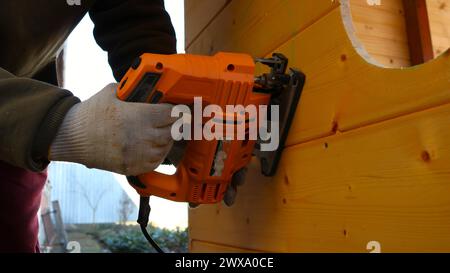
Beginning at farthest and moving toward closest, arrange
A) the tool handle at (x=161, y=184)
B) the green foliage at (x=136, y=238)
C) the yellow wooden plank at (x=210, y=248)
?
1. the green foliage at (x=136, y=238)
2. the yellow wooden plank at (x=210, y=248)
3. the tool handle at (x=161, y=184)

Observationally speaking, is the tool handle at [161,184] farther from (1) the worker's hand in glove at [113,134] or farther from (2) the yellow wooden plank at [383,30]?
(2) the yellow wooden plank at [383,30]

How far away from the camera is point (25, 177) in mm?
1283

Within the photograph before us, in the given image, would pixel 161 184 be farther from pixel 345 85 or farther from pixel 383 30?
pixel 383 30

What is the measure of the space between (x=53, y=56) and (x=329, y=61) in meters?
1.04

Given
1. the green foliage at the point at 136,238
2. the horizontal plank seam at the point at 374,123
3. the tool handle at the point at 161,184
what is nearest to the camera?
the horizontal plank seam at the point at 374,123

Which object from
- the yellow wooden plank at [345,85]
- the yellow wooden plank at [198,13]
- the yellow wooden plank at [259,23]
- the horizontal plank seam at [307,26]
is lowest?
the yellow wooden plank at [345,85]

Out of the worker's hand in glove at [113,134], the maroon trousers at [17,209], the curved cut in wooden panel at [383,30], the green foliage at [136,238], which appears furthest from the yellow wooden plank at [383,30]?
the green foliage at [136,238]

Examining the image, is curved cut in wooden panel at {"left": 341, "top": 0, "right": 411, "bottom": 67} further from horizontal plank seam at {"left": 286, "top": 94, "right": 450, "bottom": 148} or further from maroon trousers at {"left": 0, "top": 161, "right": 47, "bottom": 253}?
maroon trousers at {"left": 0, "top": 161, "right": 47, "bottom": 253}

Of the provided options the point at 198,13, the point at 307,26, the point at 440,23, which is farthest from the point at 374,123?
the point at 198,13

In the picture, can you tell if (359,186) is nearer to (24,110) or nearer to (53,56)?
(24,110)

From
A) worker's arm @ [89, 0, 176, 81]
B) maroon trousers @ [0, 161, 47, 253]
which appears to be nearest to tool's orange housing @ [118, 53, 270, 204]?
worker's arm @ [89, 0, 176, 81]

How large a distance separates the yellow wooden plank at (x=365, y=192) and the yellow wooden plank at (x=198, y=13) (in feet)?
1.94

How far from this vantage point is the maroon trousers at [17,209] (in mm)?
1218

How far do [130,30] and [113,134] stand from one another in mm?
577
